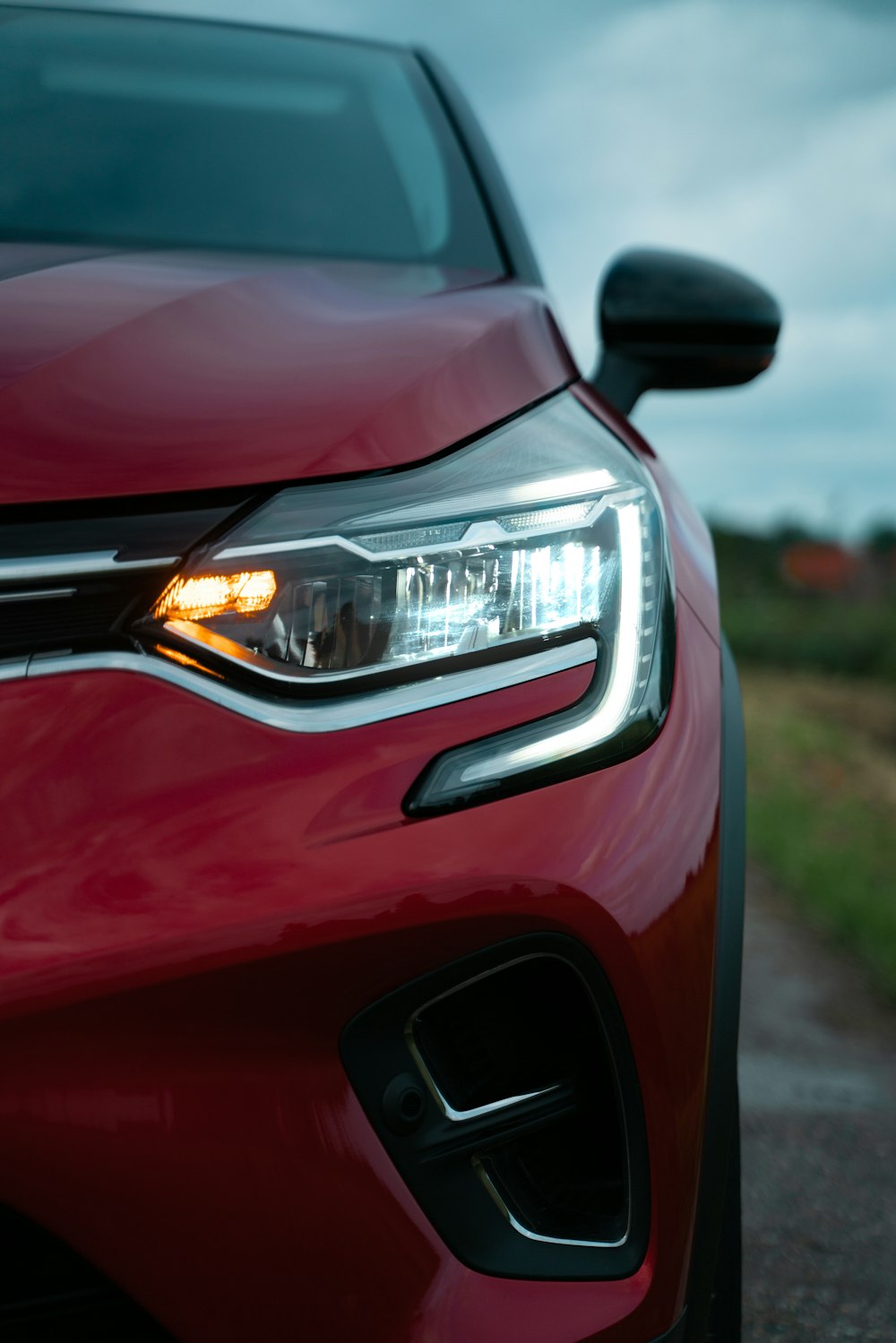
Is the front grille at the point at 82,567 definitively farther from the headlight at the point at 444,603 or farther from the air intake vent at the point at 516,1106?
the air intake vent at the point at 516,1106

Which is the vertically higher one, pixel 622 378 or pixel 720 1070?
pixel 622 378

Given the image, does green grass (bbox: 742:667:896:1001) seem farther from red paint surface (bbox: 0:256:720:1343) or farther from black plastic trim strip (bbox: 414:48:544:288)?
red paint surface (bbox: 0:256:720:1343)

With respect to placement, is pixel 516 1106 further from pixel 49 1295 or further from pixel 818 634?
pixel 818 634

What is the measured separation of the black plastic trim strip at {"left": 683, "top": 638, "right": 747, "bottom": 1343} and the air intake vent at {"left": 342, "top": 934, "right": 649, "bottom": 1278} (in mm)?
91

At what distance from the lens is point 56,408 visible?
39.4 inches

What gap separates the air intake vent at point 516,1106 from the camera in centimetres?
91

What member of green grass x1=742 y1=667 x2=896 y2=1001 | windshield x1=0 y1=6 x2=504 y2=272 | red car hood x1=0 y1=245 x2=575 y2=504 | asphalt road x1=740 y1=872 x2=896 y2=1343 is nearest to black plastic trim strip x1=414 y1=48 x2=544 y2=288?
windshield x1=0 y1=6 x2=504 y2=272

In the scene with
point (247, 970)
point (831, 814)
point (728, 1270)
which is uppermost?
point (247, 970)

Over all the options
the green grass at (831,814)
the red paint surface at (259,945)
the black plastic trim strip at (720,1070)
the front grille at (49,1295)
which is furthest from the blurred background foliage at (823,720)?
the front grille at (49,1295)

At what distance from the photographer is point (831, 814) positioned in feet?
18.7

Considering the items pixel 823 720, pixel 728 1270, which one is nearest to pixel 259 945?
pixel 728 1270

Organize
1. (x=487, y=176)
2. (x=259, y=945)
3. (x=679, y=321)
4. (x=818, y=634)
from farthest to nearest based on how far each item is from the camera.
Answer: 1. (x=818, y=634)
2. (x=487, y=176)
3. (x=679, y=321)
4. (x=259, y=945)

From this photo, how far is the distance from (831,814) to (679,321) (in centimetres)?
446

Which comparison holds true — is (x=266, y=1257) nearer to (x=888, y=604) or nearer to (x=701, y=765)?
(x=701, y=765)
